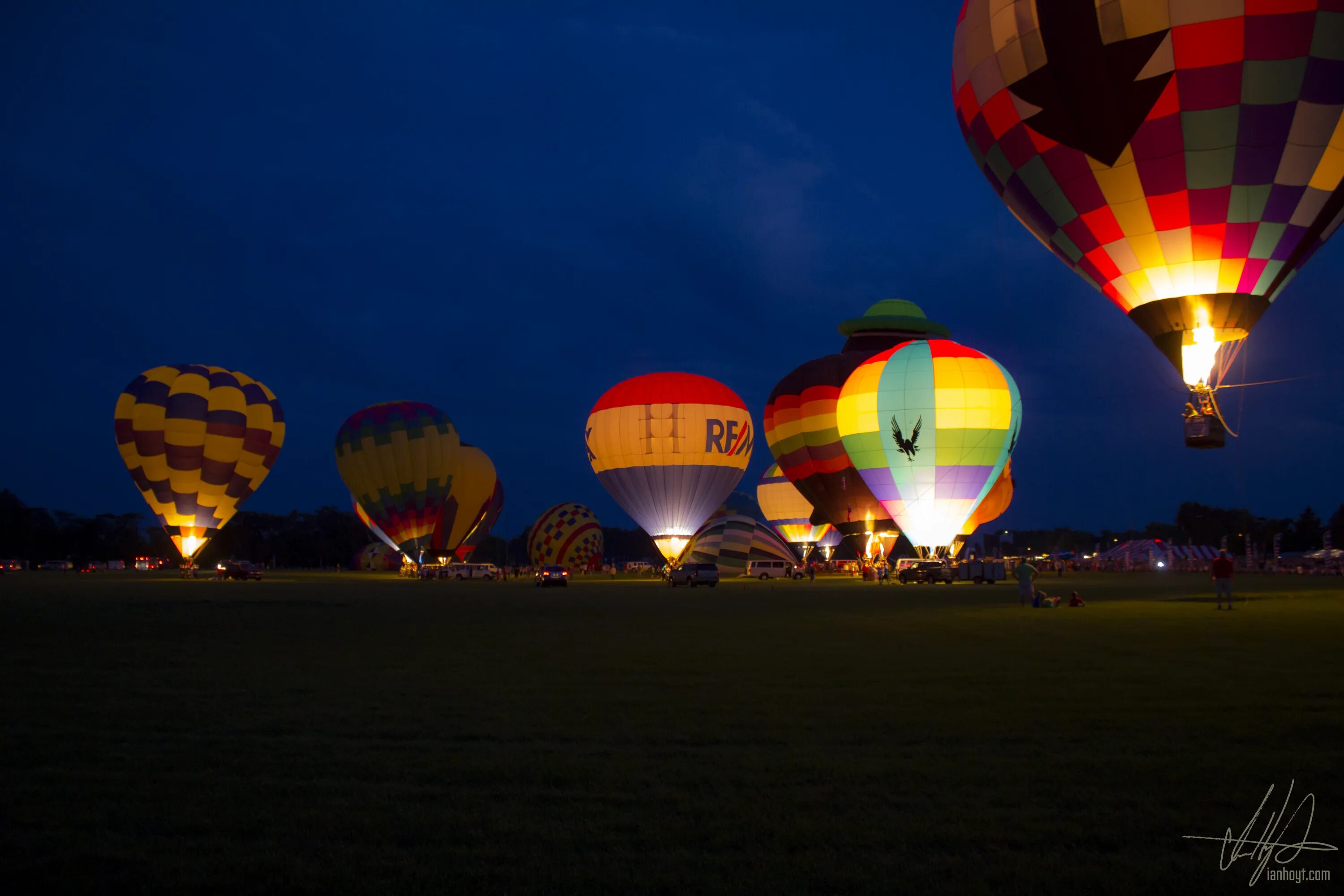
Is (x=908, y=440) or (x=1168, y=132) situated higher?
(x=1168, y=132)

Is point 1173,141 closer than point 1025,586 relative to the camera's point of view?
Yes

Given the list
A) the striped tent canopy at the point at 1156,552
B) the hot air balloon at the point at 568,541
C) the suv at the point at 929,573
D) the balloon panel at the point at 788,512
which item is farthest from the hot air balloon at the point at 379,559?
the striped tent canopy at the point at 1156,552

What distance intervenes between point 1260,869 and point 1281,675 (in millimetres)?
5511

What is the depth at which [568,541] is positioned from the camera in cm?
6500

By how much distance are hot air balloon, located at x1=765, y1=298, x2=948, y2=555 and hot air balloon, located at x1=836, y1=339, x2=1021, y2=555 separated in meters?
3.28

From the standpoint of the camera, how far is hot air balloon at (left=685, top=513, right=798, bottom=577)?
44.4m

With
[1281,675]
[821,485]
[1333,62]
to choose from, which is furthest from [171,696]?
[821,485]

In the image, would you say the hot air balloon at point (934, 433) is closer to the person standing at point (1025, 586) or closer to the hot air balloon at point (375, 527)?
the person standing at point (1025, 586)

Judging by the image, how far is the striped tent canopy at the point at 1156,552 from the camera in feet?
199

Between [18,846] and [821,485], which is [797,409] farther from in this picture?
[18,846]

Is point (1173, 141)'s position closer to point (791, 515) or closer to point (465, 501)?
point (791, 515)

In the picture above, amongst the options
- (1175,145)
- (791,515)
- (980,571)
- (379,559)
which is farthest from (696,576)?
(379,559)

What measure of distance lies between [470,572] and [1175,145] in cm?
4157

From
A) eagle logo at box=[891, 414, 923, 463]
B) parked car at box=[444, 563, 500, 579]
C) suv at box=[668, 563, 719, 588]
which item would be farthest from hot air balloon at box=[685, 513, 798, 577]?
parked car at box=[444, 563, 500, 579]
